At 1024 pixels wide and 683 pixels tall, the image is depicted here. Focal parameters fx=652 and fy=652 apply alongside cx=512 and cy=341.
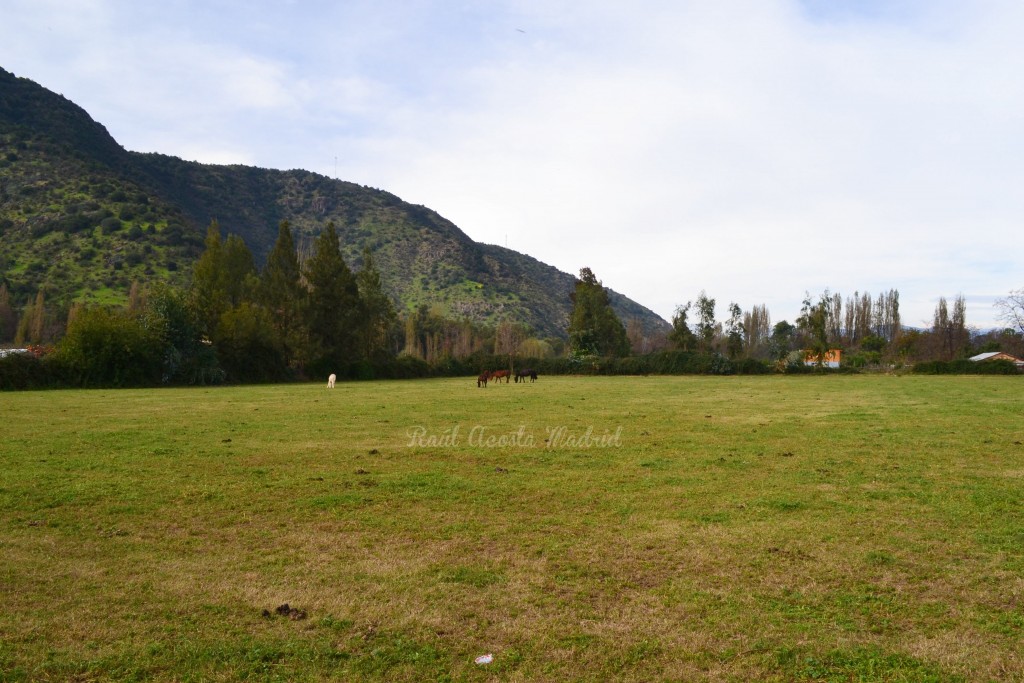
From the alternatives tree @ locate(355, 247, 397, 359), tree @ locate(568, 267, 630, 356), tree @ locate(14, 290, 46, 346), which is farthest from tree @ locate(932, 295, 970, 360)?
tree @ locate(14, 290, 46, 346)

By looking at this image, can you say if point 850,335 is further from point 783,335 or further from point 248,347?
point 248,347

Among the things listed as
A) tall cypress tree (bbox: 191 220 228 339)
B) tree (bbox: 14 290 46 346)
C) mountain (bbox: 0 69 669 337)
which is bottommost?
tree (bbox: 14 290 46 346)

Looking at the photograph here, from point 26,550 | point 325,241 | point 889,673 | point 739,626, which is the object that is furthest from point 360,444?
point 325,241

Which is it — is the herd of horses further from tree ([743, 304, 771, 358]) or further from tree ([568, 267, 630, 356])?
tree ([743, 304, 771, 358])

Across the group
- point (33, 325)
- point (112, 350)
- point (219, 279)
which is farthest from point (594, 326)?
point (33, 325)

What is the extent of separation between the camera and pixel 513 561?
5.62 meters

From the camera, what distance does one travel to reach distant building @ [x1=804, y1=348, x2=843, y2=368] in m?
61.5

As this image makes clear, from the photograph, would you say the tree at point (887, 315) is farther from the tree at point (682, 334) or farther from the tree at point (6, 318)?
the tree at point (6, 318)

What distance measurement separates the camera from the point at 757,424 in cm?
1592

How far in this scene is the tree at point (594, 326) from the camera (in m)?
65.8

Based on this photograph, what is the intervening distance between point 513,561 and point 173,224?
87.1 meters

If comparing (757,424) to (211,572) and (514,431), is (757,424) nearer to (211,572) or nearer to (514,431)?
(514,431)

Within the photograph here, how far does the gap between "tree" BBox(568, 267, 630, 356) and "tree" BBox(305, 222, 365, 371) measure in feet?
76.9

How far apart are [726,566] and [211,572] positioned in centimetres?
426
